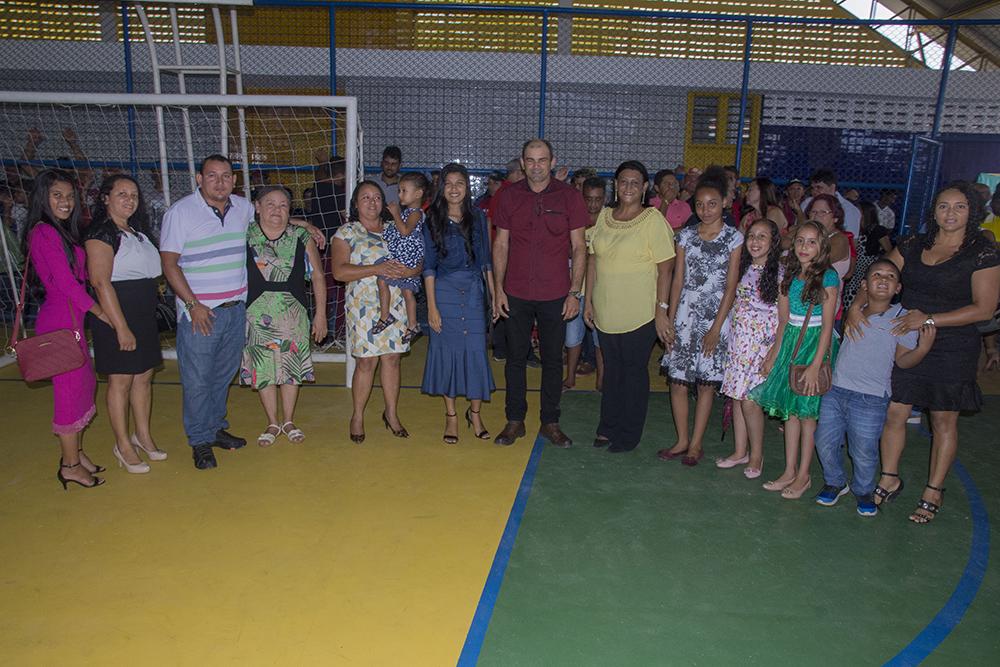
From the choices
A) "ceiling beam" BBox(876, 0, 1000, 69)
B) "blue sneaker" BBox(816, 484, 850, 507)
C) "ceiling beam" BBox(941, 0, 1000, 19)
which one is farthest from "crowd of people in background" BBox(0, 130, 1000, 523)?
"ceiling beam" BBox(941, 0, 1000, 19)

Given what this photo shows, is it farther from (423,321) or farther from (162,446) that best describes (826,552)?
(423,321)

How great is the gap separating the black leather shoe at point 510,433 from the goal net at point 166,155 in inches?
88.2

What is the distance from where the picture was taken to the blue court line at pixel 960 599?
2867 millimetres

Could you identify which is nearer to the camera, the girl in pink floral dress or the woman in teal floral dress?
the girl in pink floral dress

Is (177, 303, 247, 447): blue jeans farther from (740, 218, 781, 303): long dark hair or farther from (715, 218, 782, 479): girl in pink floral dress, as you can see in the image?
(740, 218, 781, 303): long dark hair

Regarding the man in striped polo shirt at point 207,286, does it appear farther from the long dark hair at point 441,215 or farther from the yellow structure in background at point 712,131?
the yellow structure in background at point 712,131

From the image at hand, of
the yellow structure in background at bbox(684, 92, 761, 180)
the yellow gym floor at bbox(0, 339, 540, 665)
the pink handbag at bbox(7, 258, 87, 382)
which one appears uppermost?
the yellow structure in background at bbox(684, 92, 761, 180)

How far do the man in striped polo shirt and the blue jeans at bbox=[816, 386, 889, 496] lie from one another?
3391mm

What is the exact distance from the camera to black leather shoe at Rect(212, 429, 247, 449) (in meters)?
4.72

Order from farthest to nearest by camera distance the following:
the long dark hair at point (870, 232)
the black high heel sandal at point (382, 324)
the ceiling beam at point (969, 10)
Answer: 1. the ceiling beam at point (969, 10)
2. the long dark hair at point (870, 232)
3. the black high heel sandal at point (382, 324)

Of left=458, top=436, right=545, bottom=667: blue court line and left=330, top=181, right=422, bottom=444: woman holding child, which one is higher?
left=330, top=181, right=422, bottom=444: woman holding child

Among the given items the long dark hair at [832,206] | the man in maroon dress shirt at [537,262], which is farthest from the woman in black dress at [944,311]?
the man in maroon dress shirt at [537,262]

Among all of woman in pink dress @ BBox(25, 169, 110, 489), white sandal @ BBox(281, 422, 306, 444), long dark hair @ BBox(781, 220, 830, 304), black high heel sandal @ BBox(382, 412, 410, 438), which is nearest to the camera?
woman in pink dress @ BBox(25, 169, 110, 489)

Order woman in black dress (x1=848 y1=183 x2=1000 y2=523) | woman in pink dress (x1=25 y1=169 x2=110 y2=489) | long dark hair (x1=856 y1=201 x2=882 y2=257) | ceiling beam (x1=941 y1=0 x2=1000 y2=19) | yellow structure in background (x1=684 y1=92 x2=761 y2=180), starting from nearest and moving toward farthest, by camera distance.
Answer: woman in black dress (x1=848 y1=183 x2=1000 y2=523) → woman in pink dress (x1=25 y1=169 x2=110 y2=489) → long dark hair (x1=856 y1=201 x2=882 y2=257) → yellow structure in background (x1=684 y1=92 x2=761 y2=180) → ceiling beam (x1=941 y1=0 x2=1000 y2=19)
